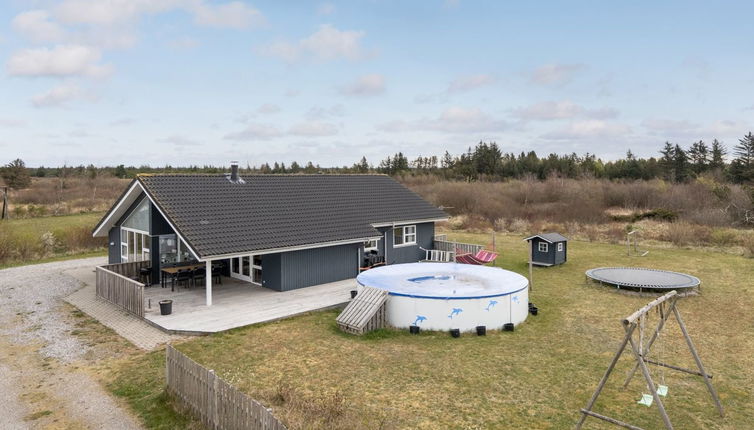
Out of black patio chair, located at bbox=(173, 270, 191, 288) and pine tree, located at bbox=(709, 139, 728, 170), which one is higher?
pine tree, located at bbox=(709, 139, 728, 170)

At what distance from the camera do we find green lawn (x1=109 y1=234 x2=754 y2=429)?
25.5ft

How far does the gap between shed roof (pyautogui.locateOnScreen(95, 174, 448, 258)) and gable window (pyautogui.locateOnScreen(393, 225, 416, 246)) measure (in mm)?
658

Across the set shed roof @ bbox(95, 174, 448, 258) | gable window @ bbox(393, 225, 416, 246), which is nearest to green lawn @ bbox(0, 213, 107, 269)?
shed roof @ bbox(95, 174, 448, 258)

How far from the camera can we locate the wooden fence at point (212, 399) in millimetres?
6188

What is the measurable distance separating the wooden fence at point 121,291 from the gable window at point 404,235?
11.2 metres

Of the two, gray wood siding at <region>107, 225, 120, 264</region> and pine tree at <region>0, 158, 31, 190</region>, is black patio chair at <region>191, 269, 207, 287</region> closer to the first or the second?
gray wood siding at <region>107, 225, 120, 264</region>

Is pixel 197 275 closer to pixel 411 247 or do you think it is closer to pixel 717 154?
pixel 411 247

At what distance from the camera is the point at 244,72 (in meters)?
25.2

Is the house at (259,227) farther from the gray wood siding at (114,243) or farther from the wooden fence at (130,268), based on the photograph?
the wooden fence at (130,268)

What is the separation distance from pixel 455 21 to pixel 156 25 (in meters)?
13.8

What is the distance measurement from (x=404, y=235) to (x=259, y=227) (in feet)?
26.0

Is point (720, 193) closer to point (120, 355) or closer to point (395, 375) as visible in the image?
point (395, 375)

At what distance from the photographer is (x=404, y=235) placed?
21.9 metres

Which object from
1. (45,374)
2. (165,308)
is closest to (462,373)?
(165,308)
